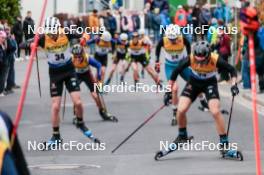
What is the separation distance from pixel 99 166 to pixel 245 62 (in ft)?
40.5

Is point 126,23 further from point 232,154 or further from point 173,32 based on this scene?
point 232,154

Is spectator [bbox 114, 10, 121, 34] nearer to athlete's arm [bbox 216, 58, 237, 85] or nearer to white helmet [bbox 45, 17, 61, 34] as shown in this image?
white helmet [bbox 45, 17, 61, 34]

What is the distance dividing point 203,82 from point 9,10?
20.2 metres

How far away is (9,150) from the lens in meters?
4.93

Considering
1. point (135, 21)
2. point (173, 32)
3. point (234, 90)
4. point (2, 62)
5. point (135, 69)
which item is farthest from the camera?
point (135, 21)

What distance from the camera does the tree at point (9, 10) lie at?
3253 centimetres

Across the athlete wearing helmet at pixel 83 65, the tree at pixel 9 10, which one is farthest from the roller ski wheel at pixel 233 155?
the tree at pixel 9 10

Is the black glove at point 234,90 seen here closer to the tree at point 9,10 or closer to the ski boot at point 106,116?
the ski boot at point 106,116

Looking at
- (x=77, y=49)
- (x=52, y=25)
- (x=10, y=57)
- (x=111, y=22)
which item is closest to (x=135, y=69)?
(x=10, y=57)

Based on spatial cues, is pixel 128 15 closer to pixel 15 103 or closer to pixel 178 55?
pixel 15 103

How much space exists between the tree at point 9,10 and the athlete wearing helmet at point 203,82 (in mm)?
18892

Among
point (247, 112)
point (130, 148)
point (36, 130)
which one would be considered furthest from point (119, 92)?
point (130, 148)

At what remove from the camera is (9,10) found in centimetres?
3356

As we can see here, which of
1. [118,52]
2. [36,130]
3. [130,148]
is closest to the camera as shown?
[130,148]
